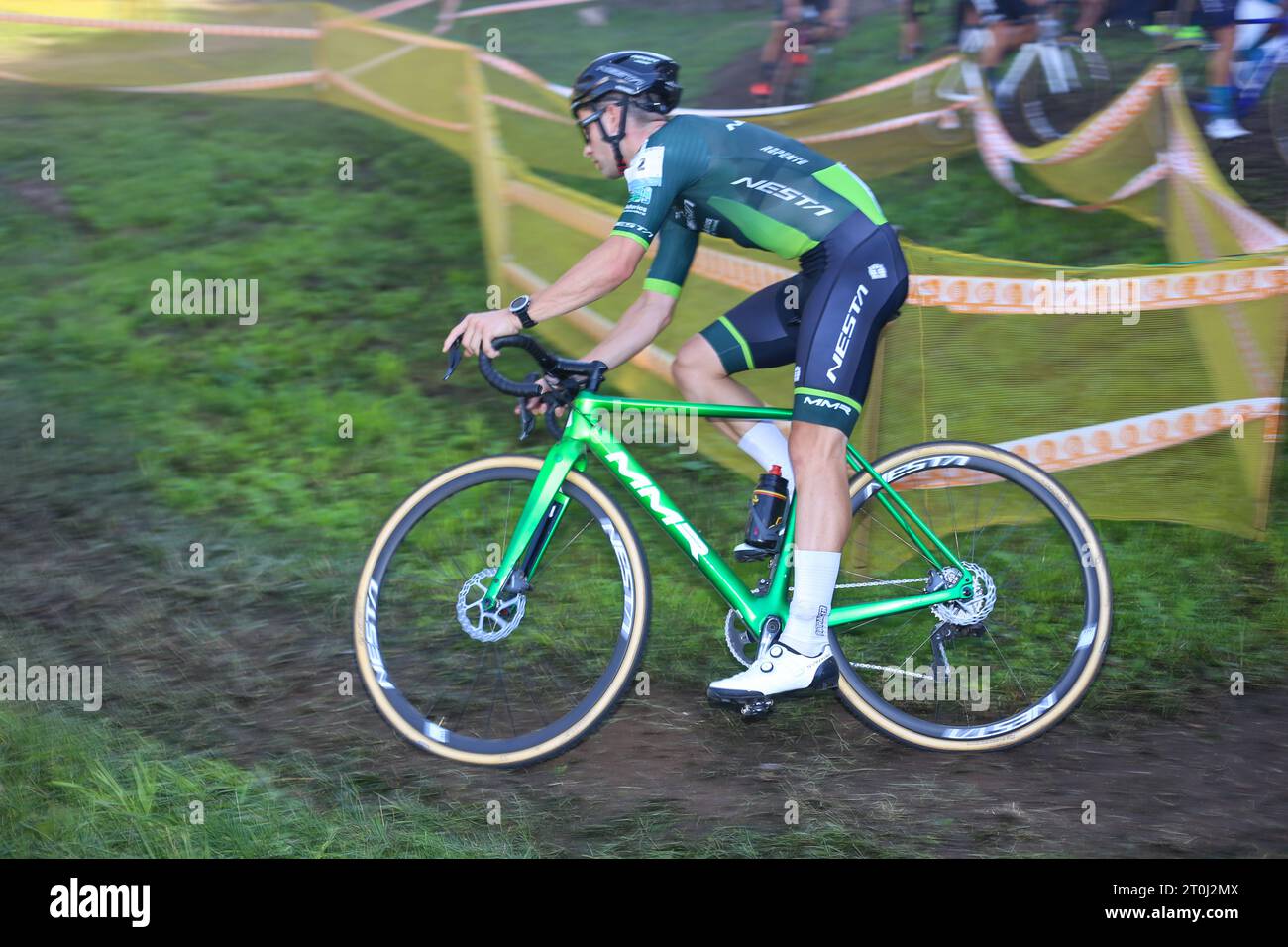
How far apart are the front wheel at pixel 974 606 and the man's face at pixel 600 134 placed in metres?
1.38

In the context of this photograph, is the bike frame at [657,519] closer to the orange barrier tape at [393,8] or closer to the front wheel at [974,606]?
the front wheel at [974,606]

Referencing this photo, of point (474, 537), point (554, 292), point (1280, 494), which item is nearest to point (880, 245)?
point (554, 292)

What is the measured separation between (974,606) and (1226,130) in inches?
215

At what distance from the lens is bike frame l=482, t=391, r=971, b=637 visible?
4.01m

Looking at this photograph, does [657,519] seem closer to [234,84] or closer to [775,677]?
[775,677]

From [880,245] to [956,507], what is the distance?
1129mm

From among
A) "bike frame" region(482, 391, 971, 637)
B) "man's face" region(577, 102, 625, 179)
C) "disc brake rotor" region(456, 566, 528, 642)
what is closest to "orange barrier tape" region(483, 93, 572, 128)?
"man's face" region(577, 102, 625, 179)

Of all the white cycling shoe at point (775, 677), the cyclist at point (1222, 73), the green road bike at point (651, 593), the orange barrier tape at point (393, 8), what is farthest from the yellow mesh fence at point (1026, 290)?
the orange barrier tape at point (393, 8)

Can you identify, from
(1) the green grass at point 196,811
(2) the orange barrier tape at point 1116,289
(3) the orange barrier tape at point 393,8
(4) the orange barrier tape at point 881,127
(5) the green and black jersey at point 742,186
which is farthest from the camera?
(3) the orange barrier tape at point 393,8

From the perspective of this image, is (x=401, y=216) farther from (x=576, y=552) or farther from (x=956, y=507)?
(x=956, y=507)

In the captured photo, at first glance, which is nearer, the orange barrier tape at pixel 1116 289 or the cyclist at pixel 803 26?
the orange barrier tape at pixel 1116 289

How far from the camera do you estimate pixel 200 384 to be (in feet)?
20.7

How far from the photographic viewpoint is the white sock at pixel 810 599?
3.98 meters
